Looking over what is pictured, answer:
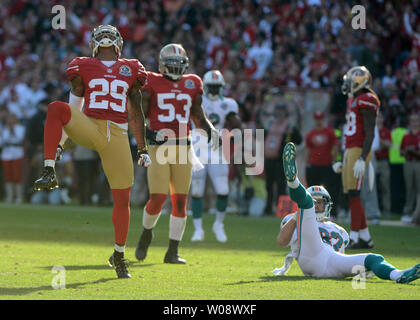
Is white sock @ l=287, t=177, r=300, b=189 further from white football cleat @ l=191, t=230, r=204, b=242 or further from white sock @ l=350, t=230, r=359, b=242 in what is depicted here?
white football cleat @ l=191, t=230, r=204, b=242

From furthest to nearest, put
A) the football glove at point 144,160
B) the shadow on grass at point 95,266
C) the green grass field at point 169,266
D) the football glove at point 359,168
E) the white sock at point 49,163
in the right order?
the football glove at point 359,168 → the shadow on grass at point 95,266 → the football glove at point 144,160 → the white sock at point 49,163 → the green grass field at point 169,266

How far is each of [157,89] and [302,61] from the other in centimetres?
920

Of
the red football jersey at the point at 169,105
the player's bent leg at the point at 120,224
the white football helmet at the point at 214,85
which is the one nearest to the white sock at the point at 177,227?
the red football jersey at the point at 169,105

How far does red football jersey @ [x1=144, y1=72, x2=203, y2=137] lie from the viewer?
8.16 metres

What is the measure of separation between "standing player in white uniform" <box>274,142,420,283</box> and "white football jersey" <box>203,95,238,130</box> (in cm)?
449

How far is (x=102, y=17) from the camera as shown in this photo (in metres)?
→ 20.5

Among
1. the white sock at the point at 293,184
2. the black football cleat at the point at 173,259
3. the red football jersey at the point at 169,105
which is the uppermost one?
the red football jersey at the point at 169,105

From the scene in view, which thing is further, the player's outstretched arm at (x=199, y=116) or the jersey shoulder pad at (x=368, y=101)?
the jersey shoulder pad at (x=368, y=101)

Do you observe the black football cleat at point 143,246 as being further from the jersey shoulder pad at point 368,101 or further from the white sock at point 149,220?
the jersey shoulder pad at point 368,101

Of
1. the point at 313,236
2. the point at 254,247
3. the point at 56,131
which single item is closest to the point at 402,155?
the point at 254,247

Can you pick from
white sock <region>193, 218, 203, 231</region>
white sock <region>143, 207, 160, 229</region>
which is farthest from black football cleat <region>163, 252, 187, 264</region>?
white sock <region>193, 218, 203, 231</region>

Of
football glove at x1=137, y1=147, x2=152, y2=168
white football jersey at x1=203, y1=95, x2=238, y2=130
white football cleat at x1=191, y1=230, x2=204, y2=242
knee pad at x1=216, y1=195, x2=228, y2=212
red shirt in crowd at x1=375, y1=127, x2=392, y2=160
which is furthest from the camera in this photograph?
red shirt in crowd at x1=375, y1=127, x2=392, y2=160

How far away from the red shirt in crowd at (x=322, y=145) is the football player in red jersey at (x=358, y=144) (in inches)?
179

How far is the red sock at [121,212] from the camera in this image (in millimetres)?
6457
